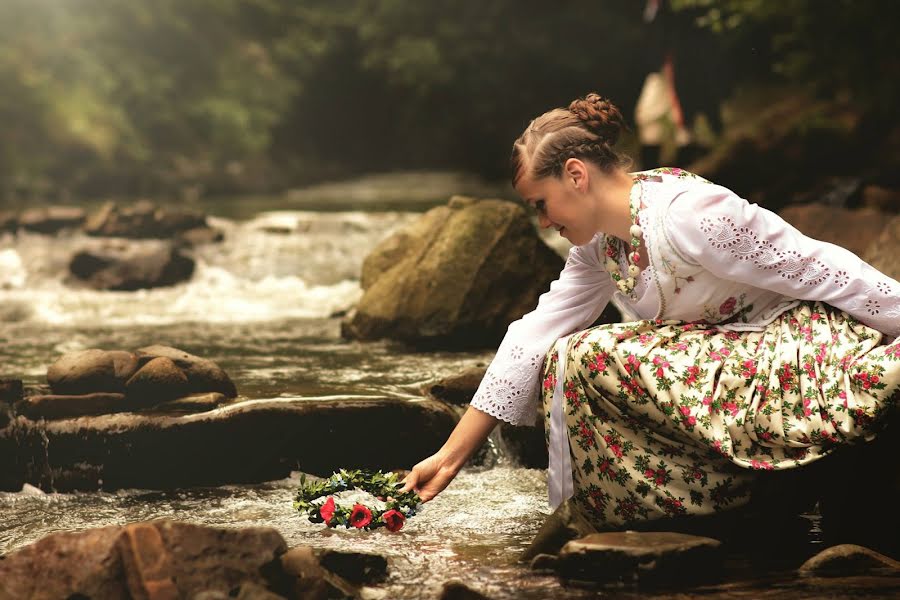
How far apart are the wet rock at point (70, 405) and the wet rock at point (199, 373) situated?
0.78ft

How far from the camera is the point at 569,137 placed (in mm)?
2826

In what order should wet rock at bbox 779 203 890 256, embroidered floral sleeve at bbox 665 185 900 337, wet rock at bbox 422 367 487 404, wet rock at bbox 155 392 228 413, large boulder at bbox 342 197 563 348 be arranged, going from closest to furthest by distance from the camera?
embroidered floral sleeve at bbox 665 185 900 337 → wet rock at bbox 155 392 228 413 → wet rock at bbox 422 367 487 404 → large boulder at bbox 342 197 563 348 → wet rock at bbox 779 203 890 256

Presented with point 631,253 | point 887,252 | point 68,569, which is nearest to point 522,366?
point 631,253

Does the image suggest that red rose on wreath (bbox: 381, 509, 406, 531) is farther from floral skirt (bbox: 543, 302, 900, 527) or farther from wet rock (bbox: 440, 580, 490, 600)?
floral skirt (bbox: 543, 302, 900, 527)

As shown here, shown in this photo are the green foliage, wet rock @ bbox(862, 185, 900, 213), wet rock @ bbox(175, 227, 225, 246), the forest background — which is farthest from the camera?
the forest background

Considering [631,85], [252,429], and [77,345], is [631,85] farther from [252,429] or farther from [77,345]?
[252,429]

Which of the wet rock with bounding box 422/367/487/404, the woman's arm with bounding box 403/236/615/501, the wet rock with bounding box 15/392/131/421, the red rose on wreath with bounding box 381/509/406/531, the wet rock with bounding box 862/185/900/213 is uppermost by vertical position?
the wet rock with bounding box 862/185/900/213

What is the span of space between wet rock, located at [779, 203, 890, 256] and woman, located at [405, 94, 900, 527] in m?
4.76

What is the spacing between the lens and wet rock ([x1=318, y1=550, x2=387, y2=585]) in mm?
2744

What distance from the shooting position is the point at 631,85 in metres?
19.4

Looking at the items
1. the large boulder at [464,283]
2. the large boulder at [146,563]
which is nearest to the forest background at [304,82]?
the large boulder at [464,283]

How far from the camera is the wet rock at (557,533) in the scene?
9.61ft

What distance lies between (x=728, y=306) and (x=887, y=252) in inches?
99.5

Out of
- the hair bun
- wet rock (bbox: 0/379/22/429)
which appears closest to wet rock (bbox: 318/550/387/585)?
the hair bun
